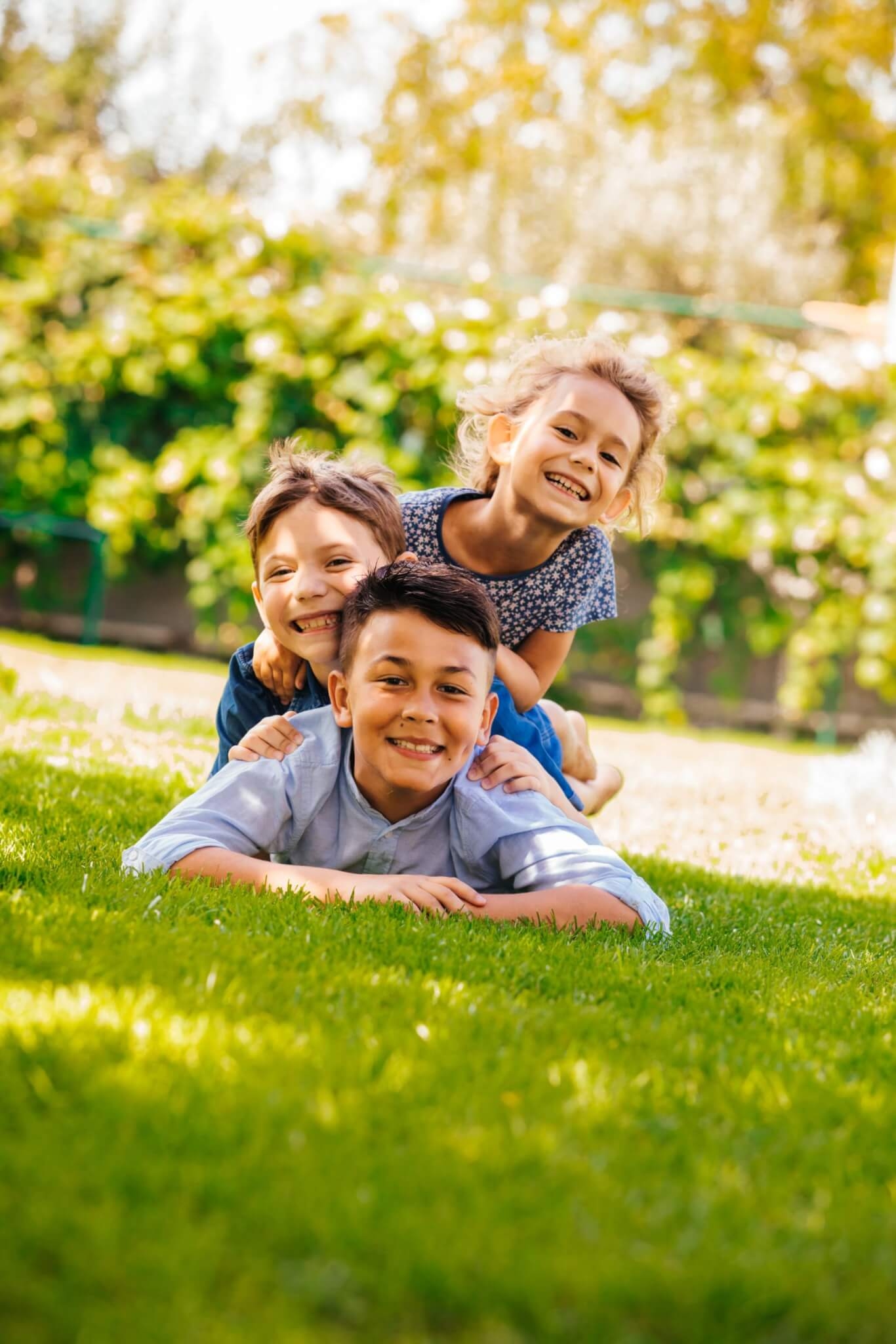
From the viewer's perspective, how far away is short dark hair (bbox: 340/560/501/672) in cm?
303

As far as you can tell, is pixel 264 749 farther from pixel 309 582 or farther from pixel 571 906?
pixel 571 906

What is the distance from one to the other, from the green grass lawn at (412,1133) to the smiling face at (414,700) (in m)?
0.42

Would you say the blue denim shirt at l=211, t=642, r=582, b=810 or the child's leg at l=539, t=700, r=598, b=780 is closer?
the blue denim shirt at l=211, t=642, r=582, b=810

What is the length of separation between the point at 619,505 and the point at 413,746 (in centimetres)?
151

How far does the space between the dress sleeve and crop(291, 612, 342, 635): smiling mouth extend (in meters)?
1.06

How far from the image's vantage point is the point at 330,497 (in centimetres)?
349

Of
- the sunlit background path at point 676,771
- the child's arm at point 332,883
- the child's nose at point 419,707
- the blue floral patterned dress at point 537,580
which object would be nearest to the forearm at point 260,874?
the child's arm at point 332,883

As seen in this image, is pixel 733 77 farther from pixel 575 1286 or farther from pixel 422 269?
pixel 575 1286

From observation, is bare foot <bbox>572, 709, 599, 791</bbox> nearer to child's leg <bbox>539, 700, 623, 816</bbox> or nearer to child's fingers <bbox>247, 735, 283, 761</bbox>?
child's leg <bbox>539, 700, 623, 816</bbox>

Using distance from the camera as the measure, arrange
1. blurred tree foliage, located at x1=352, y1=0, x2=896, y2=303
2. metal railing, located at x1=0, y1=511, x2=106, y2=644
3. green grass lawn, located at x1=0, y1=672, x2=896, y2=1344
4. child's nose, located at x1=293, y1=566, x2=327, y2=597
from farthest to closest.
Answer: blurred tree foliage, located at x1=352, y1=0, x2=896, y2=303, metal railing, located at x1=0, y1=511, x2=106, y2=644, child's nose, located at x1=293, y1=566, x2=327, y2=597, green grass lawn, located at x1=0, y1=672, x2=896, y2=1344

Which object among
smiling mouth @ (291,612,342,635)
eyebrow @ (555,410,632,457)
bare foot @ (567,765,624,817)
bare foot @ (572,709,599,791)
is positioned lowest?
bare foot @ (567,765,624,817)

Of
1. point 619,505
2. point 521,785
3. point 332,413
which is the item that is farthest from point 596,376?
point 332,413

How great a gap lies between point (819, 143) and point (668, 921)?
17.6 meters

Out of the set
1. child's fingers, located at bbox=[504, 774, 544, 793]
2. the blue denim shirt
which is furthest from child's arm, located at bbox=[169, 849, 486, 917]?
the blue denim shirt
